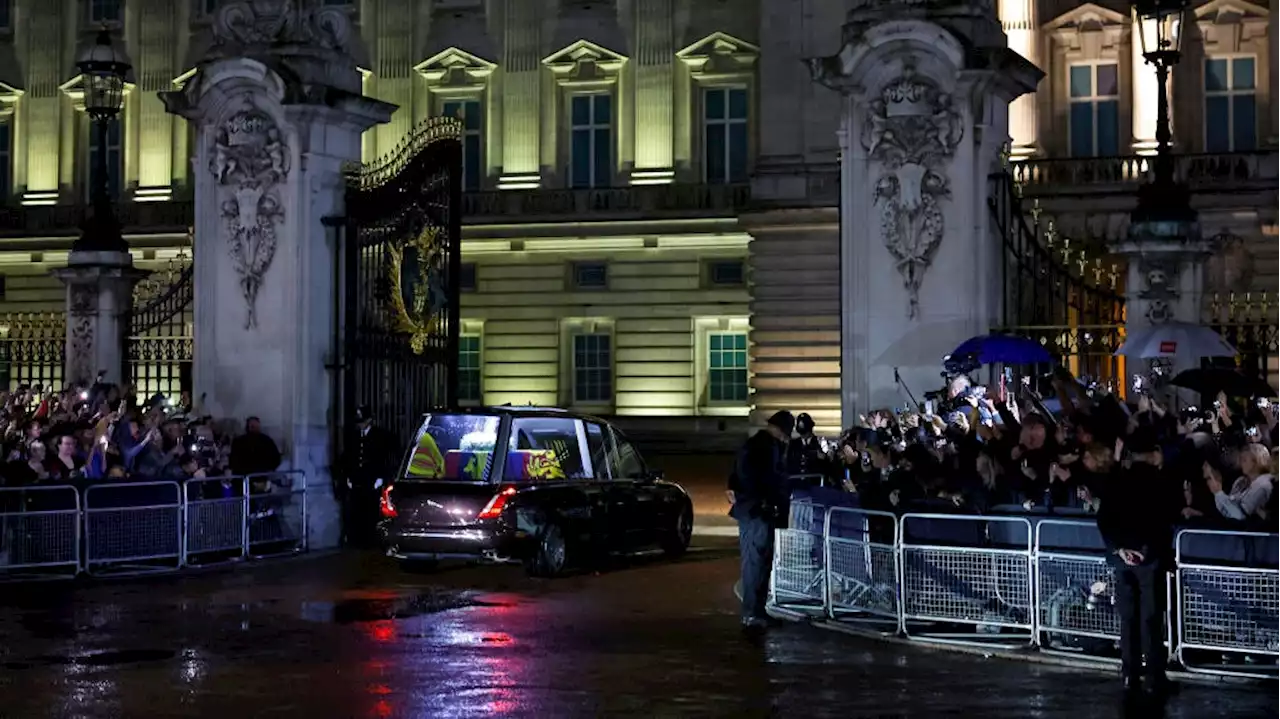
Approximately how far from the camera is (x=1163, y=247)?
63.3 ft

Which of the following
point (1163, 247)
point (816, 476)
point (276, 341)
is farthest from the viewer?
point (276, 341)

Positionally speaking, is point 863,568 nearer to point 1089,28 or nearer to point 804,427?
point 804,427

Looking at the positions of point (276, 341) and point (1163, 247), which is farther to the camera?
point (276, 341)

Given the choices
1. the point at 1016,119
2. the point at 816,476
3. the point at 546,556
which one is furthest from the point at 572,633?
the point at 1016,119

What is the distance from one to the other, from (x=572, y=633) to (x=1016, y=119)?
35796 mm

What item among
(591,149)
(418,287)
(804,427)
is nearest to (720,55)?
(591,149)

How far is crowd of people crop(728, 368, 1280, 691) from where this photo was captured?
12.8 m

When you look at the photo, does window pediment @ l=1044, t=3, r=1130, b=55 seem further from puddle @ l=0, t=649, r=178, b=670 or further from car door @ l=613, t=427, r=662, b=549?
puddle @ l=0, t=649, r=178, b=670

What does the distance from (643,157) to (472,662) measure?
4147 centimetres

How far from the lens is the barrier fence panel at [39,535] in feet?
65.3

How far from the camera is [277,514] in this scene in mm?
22156

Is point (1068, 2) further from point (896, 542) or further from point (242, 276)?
A: point (896, 542)

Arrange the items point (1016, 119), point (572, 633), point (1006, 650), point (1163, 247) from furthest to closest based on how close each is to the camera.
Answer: point (1016, 119), point (1163, 247), point (572, 633), point (1006, 650)

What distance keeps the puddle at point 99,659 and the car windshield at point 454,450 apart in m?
5.50
